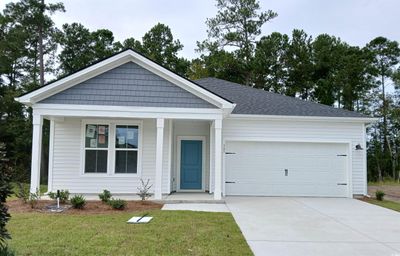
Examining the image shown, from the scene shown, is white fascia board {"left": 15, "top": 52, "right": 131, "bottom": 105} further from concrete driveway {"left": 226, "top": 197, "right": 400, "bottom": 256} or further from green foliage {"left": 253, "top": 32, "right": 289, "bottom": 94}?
green foliage {"left": 253, "top": 32, "right": 289, "bottom": 94}

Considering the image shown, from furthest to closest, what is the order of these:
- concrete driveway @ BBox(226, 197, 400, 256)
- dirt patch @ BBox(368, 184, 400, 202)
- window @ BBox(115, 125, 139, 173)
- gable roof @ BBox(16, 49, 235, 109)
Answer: dirt patch @ BBox(368, 184, 400, 202)
window @ BBox(115, 125, 139, 173)
gable roof @ BBox(16, 49, 235, 109)
concrete driveway @ BBox(226, 197, 400, 256)

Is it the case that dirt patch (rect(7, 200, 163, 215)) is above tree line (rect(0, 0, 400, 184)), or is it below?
below

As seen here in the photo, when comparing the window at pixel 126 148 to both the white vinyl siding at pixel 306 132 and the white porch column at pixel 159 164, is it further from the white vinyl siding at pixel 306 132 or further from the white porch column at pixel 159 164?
the white vinyl siding at pixel 306 132

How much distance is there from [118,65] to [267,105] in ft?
20.6

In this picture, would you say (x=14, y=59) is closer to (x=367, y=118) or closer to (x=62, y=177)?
(x=62, y=177)

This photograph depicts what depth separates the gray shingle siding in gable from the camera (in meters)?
11.3

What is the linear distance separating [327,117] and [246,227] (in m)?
7.35

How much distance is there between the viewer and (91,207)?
9852mm

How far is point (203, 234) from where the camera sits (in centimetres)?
Answer: 680

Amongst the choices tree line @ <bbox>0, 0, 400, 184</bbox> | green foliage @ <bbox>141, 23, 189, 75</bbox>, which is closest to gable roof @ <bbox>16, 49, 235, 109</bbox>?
tree line @ <bbox>0, 0, 400, 184</bbox>

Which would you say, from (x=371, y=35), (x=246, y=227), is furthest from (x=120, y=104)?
(x=371, y=35)

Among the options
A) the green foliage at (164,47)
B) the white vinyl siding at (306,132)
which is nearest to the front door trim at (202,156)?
the white vinyl siding at (306,132)

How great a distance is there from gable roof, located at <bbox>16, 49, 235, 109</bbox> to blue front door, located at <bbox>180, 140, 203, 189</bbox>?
9.58ft

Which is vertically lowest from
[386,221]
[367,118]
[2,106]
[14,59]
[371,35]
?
[386,221]
